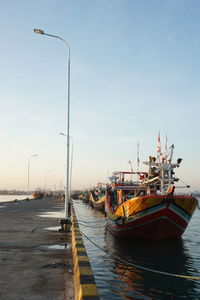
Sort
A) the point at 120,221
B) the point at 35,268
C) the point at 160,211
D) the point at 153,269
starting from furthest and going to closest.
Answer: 1. the point at 120,221
2. the point at 160,211
3. the point at 153,269
4. the point at 35,268

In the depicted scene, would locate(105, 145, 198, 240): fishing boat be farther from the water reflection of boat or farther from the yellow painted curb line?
the yellow painted curb line

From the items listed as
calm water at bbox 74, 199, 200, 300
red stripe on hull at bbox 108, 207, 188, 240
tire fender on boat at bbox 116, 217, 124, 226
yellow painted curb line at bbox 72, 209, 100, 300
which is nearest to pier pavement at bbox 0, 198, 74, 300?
yellow painted curb line at bbox 72, 209, 100, 300

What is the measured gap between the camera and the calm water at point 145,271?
8.52 meters

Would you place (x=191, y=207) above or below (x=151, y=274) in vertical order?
above

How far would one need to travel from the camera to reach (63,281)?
24.2 feet

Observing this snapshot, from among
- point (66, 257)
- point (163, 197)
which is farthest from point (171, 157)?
point (66, 257)

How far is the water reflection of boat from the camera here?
8.56m

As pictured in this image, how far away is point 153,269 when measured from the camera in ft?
37.5

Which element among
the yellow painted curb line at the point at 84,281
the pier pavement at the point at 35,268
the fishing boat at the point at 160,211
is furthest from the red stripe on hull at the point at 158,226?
the yellow painted curb line at the point at 84,281

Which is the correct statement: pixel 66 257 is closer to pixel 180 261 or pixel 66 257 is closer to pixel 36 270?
pixel 36 270

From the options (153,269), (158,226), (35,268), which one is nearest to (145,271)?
(153,269)

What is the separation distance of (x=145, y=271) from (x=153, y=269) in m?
0.69

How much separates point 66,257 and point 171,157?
34.5ft

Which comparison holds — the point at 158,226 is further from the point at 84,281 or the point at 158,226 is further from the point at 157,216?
the point at 84,281
